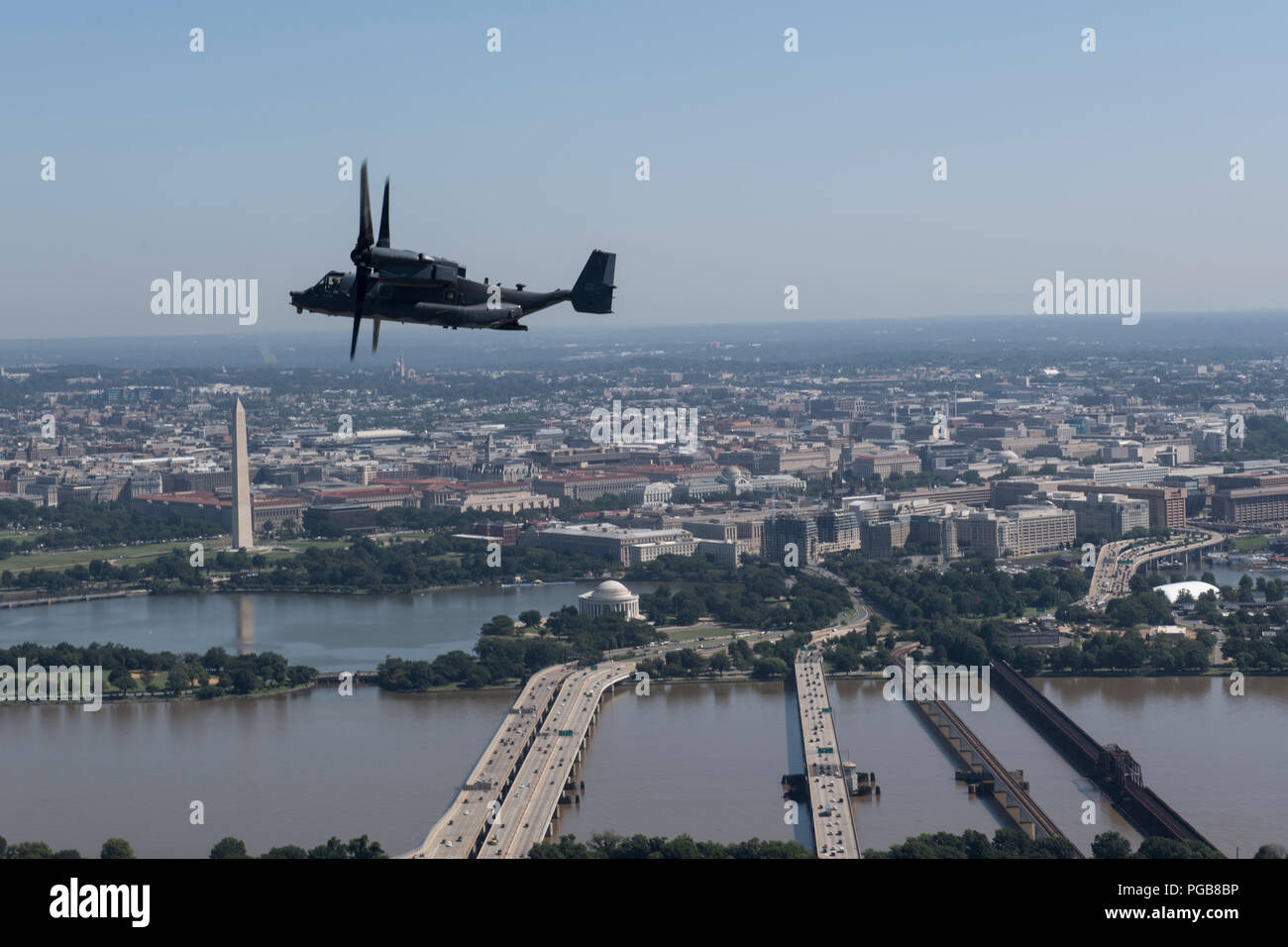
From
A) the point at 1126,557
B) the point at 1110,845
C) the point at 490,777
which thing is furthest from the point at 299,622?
the point at 1110,845

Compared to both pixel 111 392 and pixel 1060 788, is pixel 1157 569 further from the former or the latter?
pixel 111 392

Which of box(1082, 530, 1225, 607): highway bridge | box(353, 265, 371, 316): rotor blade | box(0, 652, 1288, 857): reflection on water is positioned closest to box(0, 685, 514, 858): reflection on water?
box(0, 652, 1288, 857): reflection on water

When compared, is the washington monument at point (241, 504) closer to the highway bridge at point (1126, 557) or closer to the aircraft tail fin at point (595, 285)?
the highway bridge at point (1126, 557)

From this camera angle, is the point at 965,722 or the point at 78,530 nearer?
the point at 965,722

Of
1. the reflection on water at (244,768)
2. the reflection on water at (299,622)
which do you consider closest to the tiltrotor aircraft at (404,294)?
the reflection on water at (244,768)

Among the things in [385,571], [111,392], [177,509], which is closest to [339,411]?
[111,392]

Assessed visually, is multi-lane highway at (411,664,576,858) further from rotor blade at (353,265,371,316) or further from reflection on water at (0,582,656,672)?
rotor blade at (353,265,371,316)

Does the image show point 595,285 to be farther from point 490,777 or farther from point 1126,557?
point 1126,557
